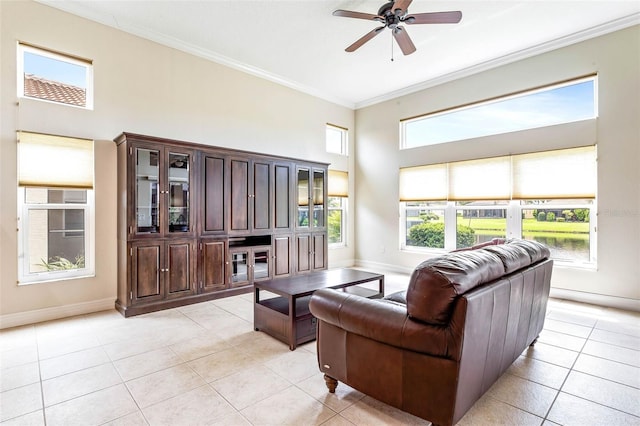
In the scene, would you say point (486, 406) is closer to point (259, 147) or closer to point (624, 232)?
point (624, 232)

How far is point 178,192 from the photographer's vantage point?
13.3ft

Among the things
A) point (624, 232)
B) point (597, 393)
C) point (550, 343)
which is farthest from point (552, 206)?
point (597, 393)

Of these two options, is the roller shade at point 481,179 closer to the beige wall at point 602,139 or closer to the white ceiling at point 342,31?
the beige wall at point 602,139

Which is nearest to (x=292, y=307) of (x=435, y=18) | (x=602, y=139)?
(x=435, y=18)

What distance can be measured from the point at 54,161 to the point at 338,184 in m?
4.56

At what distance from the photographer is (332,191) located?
Result: 258 inches

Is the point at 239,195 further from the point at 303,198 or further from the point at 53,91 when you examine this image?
the point at 53,91

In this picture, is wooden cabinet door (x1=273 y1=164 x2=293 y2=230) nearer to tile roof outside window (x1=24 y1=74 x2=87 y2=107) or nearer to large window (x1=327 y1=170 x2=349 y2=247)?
large window (x1=327 y1=170 x2=349 y2=247)

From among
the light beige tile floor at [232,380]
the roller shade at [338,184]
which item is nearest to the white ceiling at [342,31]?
the roller shade at [338,184]

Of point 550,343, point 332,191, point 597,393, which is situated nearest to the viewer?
point 597,393

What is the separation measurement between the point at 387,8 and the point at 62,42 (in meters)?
3.61

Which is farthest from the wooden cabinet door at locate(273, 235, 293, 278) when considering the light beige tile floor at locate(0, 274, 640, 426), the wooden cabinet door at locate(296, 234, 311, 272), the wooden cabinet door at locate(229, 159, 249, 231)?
the light beige tile floor at locate(0, 274, 640, 426)

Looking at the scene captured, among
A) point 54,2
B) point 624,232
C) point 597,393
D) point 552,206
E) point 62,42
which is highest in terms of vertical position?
point 54,2

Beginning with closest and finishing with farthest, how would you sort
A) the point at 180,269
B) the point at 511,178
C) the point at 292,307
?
the point at 292,307, the point at 180,269, the point at 511,178
